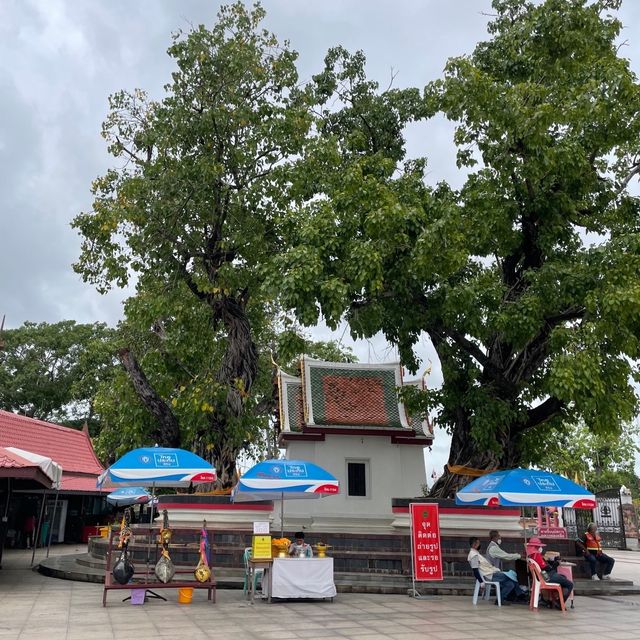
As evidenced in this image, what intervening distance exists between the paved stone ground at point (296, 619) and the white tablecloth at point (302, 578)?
19cm

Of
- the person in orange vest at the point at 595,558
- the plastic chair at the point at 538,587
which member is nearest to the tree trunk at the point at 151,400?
the plastic chair at the point at 538,587

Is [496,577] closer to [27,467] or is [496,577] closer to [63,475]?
[27,467]

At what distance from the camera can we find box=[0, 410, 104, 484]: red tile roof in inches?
803

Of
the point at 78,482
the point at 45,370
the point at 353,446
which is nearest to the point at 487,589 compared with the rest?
the point at 353,446

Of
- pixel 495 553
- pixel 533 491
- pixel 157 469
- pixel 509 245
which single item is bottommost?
pixel 495 553

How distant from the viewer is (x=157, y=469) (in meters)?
10.4

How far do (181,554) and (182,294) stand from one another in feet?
23.2

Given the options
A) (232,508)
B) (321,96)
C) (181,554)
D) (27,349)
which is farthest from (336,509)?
(27,349)

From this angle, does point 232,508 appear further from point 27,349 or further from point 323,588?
point 27,349

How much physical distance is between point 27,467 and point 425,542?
772cm

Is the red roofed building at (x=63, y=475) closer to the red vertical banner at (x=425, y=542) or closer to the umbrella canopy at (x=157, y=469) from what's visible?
the umbrella canopy at (x=157, y=469)

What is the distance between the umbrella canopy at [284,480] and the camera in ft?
34.9

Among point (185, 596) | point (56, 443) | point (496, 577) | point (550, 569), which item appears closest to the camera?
point (185, 596)

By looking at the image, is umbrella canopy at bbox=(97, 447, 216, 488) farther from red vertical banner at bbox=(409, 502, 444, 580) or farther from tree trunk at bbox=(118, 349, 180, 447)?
tree trunk at bbox=(118, 349, 180, 447)
